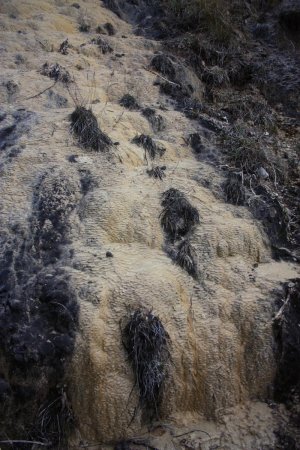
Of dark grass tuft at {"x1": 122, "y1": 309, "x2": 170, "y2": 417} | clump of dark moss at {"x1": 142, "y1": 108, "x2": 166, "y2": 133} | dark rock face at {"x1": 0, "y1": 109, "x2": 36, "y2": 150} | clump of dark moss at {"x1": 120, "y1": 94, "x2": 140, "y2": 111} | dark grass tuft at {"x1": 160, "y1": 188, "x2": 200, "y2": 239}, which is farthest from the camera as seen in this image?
clump of dark moss at {"x1": 120, "y1": 94, "x2": 140, "y2": 111}

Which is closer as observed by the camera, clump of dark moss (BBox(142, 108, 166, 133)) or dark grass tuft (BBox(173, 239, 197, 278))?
dark grass tuft (BBox(173, 239, 197, 278))

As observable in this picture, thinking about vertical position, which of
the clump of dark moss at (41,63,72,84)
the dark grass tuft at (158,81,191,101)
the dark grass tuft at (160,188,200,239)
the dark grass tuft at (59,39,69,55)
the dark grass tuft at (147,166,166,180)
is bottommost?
the dark grass tuft at (160,188,200,239)

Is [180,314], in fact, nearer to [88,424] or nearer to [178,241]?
[178,241]

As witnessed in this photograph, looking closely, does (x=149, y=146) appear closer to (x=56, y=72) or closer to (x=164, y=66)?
(x=56, y=72)

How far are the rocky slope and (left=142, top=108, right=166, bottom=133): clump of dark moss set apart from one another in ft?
1.29

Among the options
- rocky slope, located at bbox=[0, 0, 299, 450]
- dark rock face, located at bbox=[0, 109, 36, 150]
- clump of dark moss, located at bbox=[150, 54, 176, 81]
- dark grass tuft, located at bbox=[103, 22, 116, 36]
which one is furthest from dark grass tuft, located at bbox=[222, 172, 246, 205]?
dark grass tuft, located at bbox=[103, 22, 116, 36]

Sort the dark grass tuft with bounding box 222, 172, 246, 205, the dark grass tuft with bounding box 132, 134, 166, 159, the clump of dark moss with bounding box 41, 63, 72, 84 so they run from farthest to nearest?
the clump of dark moss with bounding box 41, 63, 72, 84 → the dark grass tuft with bounding box 132, 134, 166, 159 → the dark grass tuft with bounding box 222, 172, 246, 205

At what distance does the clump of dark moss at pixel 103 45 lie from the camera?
7.89 meters

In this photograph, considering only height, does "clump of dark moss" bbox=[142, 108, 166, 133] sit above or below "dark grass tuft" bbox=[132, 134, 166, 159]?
above

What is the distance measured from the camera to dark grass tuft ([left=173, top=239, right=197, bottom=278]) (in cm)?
430

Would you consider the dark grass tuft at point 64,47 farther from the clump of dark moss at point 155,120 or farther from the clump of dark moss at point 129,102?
the clump of dark moss at point 155,120

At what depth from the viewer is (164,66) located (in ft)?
25.1

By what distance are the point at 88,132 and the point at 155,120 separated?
1.34 metres

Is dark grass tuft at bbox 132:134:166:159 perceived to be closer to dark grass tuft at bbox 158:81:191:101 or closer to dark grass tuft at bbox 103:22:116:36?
dark grass tuft at bbox 158:81:191:101
